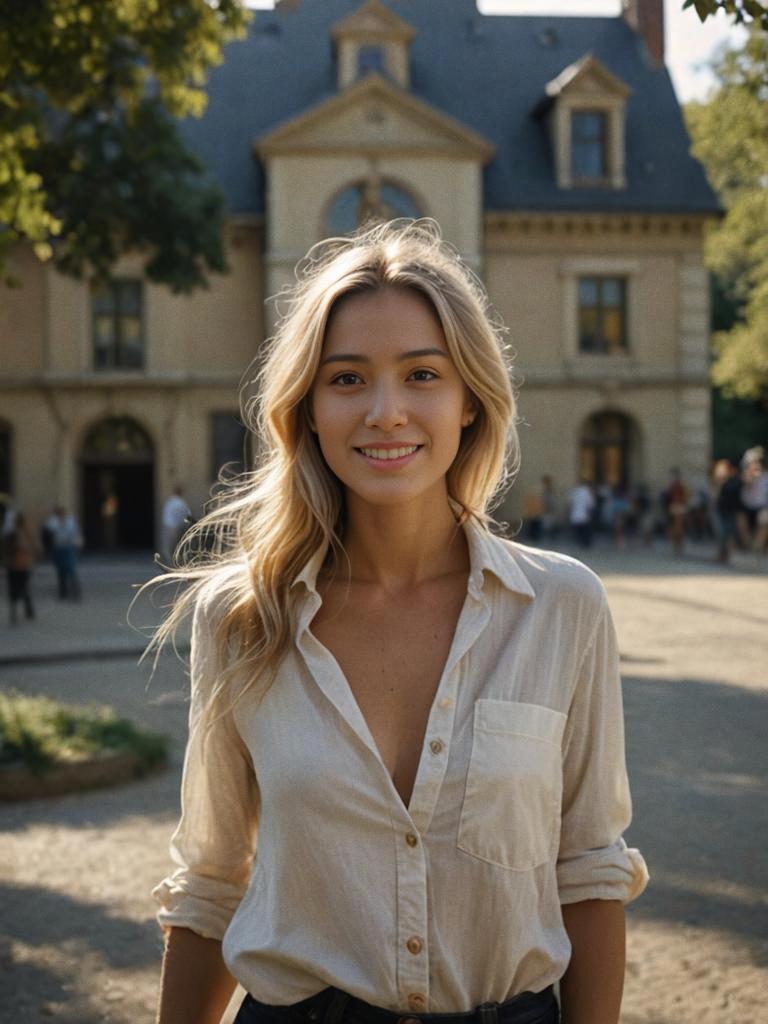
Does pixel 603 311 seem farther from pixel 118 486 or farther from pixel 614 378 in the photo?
pixel 118 486

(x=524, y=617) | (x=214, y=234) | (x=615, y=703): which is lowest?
(x=615, y=703)

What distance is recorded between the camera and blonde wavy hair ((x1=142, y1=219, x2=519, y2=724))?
229 cm

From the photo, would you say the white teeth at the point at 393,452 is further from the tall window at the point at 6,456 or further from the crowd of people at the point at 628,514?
the tall window at the point at 6,456

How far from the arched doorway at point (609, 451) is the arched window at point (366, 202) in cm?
739

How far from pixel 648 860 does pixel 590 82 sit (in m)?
31.1

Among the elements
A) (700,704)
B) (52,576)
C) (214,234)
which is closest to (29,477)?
(52,576)

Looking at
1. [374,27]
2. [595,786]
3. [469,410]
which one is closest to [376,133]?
[374,27]

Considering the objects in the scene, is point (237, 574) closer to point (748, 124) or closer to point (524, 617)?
point (524, 617)

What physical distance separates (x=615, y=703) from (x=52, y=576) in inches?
1057

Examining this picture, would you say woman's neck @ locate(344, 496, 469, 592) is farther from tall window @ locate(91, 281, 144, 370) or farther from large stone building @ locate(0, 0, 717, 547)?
tall window @ locate(91, 281, 144, 370)

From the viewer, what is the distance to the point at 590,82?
3428 centimetres

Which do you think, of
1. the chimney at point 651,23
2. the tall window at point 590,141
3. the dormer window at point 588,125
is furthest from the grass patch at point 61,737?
the chimney at point 651,23

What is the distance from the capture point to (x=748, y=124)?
25234 mm

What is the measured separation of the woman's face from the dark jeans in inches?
33.1
